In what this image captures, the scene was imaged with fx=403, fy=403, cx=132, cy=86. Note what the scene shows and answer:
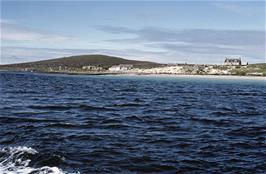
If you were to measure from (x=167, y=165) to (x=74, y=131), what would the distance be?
8.87 meters

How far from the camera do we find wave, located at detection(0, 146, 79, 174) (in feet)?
52.8

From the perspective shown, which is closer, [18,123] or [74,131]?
[74,131]

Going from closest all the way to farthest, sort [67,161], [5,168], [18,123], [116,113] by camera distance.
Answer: [5,168]
[67,161]
[18,123]
[116,113]

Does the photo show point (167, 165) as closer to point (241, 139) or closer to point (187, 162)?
point (187, 162)

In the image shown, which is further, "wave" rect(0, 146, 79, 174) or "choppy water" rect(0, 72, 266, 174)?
"choppy water" rect(0, 72, 266, 174)

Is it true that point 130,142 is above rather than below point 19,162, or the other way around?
above

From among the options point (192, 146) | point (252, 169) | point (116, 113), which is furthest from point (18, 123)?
point (252, 169)

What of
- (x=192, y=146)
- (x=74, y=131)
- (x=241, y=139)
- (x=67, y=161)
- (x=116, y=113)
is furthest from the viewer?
(x=116, y=113)

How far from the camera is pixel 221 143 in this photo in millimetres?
21672

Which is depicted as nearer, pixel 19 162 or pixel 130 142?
pixel 19 162

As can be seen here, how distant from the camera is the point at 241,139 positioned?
2295 cm

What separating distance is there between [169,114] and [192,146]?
42.8 ft

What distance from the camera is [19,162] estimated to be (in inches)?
687

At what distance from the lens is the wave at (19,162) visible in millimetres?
16094
